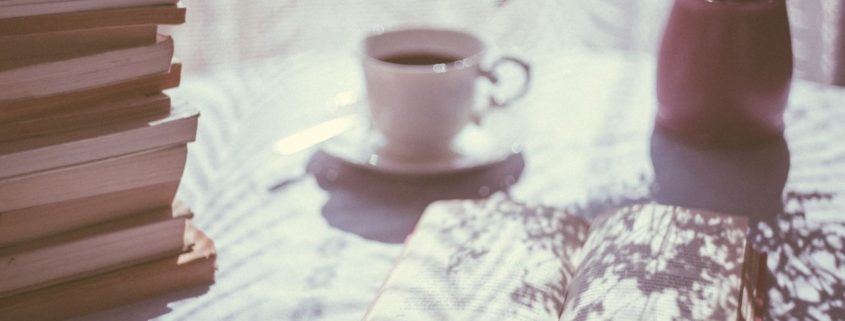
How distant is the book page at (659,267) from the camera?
0.57 m

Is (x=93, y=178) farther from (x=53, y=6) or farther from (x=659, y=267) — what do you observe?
(x=659, y=267)

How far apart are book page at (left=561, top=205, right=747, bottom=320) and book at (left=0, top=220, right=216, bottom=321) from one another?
0.99ft

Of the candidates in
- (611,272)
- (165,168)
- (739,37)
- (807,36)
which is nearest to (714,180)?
(739,37)

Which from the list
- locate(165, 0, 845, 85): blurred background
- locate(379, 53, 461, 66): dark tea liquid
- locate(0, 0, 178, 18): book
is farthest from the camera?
locate(165, 0, 845, 85): blurred background

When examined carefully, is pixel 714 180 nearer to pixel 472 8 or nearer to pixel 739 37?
pixel 739 37

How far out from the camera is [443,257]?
0.65 meters

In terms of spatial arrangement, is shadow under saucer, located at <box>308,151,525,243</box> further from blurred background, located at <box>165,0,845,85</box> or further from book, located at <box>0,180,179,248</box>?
blurred background, located at <box>165,0,845,85</box>

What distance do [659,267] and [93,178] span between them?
43cm

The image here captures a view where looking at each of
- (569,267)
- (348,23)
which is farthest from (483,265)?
(348,23)

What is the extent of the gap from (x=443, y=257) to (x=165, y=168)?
23 centimetres

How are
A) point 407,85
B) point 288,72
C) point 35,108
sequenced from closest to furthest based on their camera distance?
1. point 35,108
2. point 407,85
3. point 288,72

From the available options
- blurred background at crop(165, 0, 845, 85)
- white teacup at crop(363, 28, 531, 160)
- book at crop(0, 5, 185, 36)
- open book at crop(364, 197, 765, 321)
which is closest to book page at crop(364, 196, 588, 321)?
open book at crop(364, 197, 765, 321)

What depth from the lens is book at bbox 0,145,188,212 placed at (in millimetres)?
582

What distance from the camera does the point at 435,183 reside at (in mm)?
831
